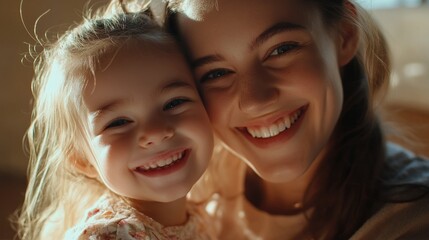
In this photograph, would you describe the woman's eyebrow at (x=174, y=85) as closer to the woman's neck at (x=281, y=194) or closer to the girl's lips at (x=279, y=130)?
the girl's lips at (x=279, y=130)

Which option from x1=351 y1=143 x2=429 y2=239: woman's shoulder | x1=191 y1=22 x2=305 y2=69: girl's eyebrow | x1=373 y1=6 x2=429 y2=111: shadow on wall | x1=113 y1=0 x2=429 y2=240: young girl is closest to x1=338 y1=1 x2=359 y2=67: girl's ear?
x1=113 y1=0 x2=429 y2=240: young girl

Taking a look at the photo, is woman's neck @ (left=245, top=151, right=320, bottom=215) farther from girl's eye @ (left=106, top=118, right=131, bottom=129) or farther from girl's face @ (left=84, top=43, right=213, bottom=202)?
girl's eye @ (left=106, top=118, right=131, bottom=129)

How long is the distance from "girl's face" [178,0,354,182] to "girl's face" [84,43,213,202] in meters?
0.08

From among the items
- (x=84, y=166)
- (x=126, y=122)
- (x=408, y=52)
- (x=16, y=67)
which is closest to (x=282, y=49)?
(x=126, y=122)

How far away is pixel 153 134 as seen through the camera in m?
A: 1.16

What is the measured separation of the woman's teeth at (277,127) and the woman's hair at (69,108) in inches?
10.7

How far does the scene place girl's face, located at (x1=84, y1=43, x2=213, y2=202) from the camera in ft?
3.84

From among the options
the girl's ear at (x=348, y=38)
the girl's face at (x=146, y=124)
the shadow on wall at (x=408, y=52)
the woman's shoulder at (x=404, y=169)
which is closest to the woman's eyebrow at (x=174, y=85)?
the girl's face at (x=146, y=124)

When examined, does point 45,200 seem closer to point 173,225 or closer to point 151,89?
point 173,225

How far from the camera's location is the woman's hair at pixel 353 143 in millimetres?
1353

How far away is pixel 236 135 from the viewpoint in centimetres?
135

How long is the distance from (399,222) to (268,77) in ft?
1.33

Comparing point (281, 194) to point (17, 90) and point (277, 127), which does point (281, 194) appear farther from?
point (17, 90)

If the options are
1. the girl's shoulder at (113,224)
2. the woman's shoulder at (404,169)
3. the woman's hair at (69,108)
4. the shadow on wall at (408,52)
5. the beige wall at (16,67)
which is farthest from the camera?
the shadow on wall at (408,52)
